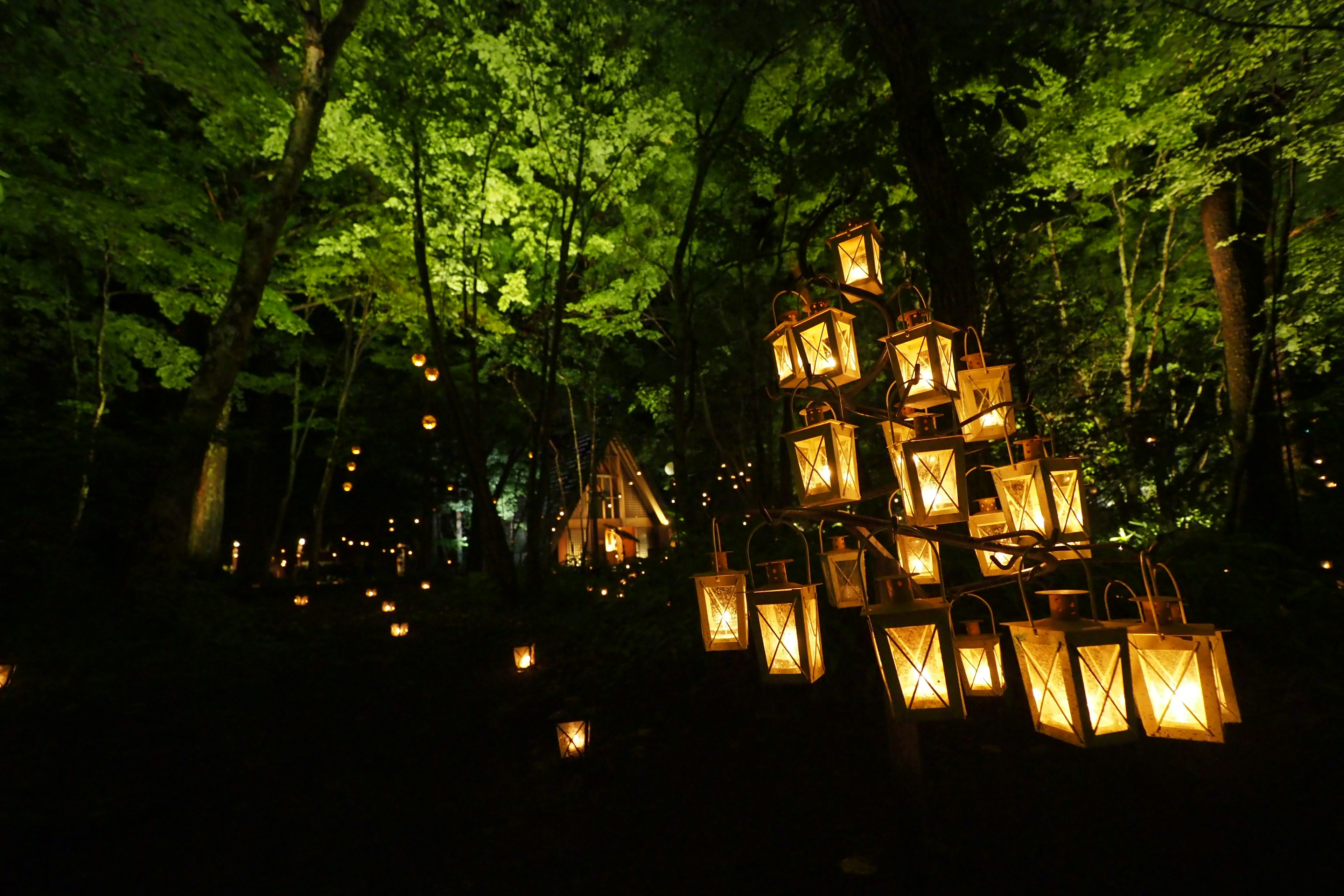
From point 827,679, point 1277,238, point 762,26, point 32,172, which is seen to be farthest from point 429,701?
point 1277,238

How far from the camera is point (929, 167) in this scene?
4.21 m

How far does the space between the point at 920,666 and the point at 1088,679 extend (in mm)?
513

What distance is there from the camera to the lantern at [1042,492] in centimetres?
255

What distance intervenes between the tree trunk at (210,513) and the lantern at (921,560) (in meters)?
16.8

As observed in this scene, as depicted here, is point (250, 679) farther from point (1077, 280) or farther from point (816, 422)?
point (1077, 280)

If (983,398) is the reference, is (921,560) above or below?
below

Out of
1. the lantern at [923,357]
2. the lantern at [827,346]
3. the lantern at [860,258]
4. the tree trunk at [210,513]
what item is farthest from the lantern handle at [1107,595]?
the tree trunk at [210,513]

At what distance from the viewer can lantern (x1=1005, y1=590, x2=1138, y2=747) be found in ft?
6.49

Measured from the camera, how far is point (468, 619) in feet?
37.9

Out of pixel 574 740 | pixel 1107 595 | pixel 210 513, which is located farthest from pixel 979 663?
pixel 210 513

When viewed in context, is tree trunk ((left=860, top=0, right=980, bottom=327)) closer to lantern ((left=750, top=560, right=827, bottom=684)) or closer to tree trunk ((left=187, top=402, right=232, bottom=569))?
lantern ((left=750, top=560, right=827, bottom=684))

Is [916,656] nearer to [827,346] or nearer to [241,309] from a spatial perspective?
[827,346]

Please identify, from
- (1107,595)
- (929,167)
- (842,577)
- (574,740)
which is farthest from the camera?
(574,740)

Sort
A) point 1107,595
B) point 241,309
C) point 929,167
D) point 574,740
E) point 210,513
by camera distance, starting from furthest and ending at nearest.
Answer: point 210,513
point 241,309
point 574,740
point 929,167
point 1107,595
